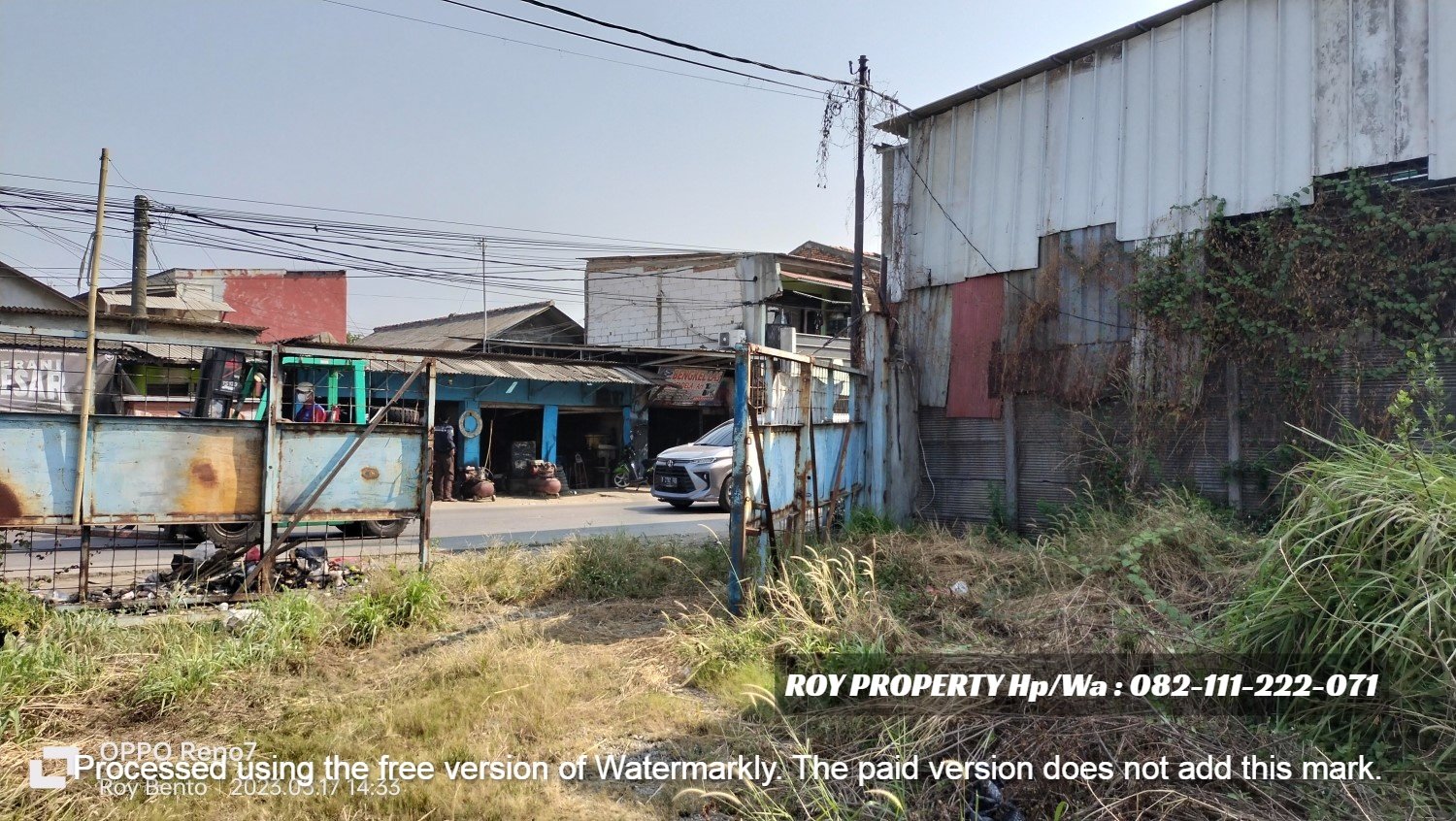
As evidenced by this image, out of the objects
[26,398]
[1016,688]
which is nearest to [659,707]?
[1016,688]

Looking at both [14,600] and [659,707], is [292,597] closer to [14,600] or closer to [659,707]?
[14,600]

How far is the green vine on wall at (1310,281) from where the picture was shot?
22.4ft

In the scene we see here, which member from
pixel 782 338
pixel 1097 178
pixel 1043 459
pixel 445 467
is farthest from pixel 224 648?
pixel 782 338

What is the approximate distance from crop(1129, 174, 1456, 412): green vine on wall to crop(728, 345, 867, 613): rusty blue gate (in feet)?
10.9

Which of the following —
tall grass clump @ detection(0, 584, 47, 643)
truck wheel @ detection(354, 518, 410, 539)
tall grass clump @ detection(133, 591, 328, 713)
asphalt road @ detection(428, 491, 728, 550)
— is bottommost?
asphalt road @ detection(428, 491, 728, 550)

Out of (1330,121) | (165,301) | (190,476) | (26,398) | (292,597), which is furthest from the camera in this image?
(165,301)

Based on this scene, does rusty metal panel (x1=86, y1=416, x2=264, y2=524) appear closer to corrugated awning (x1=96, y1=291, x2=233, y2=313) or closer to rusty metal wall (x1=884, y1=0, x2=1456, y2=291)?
rusty metal wall (x1=884, y1=0, x2=1456, y2=291)

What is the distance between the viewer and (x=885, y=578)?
21.1ft

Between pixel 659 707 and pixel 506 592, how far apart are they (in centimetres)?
290

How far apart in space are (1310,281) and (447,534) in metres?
10.7

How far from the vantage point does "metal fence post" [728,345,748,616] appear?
18.7 feet

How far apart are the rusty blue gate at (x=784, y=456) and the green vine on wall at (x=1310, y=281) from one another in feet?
10.9

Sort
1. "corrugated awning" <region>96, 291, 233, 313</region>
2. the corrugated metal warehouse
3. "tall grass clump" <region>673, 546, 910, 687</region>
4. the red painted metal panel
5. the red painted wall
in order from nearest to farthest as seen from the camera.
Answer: "tall grass clump" <region>673, 546, 910, 687</region> → the corrugated metal warehouse → the red painted metal panel → "corrugated awning" <region>96, 291, 233, 313</region> → the red painted wall

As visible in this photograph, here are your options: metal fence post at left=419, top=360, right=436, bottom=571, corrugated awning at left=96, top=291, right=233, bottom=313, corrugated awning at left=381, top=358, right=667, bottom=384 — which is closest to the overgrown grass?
metal fence post at left=419, top=360, right=436, bottom=571
